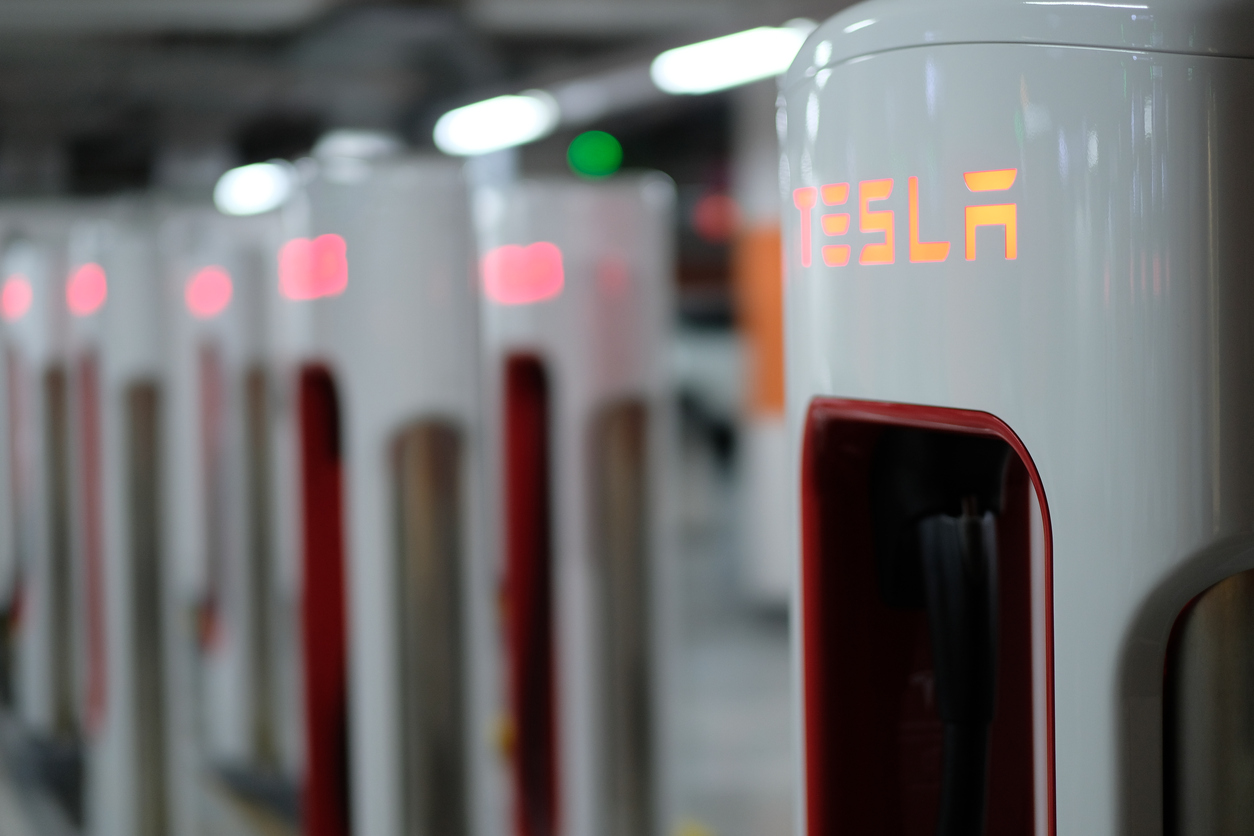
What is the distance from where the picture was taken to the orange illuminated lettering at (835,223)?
1127 millimetres

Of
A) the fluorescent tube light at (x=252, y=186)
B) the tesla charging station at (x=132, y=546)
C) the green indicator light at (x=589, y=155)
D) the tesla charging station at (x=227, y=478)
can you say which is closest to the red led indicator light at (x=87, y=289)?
the tesla charging station at (x=132, y=546)

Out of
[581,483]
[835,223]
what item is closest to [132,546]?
[581,483]

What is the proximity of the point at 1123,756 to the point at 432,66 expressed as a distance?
195 inches

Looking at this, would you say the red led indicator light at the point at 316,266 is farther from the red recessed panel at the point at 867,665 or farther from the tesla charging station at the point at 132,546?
the red recessed panel at the point at 867,665

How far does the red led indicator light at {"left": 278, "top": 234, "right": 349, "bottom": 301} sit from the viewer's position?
2.22 meters

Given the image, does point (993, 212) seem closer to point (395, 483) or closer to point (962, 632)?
point (962, 632)

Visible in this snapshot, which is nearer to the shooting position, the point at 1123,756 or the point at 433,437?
the point at 1123,756

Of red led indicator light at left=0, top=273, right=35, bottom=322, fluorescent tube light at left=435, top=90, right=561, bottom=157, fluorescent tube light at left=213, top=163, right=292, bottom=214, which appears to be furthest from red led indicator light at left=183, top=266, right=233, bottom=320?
fluorescent tube light at left=213, top=163, right=292, bottom=214

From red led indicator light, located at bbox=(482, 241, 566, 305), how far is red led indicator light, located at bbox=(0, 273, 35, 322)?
5.86 ft

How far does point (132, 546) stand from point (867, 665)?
238 centimetres

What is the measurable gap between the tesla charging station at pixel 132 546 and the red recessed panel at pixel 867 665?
7.63 feet

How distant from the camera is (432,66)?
18.0 ft

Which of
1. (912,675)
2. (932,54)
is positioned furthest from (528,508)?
(932,54)

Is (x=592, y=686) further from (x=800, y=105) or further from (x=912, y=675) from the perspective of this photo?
(x=800, y=105)
